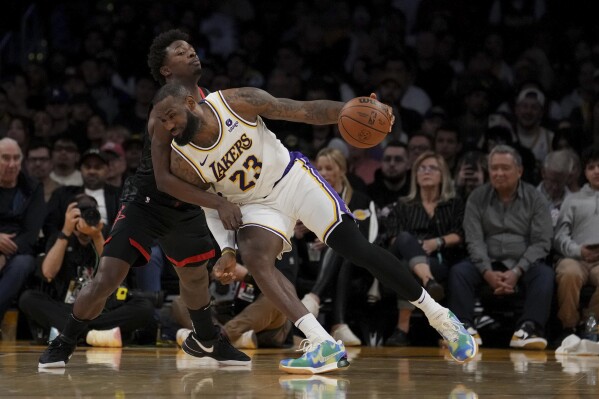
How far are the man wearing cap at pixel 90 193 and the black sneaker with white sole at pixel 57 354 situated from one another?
10.1ft

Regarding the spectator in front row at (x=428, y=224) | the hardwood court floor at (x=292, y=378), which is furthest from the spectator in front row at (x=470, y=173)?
the hardwood court floor at (x=292, y=378)

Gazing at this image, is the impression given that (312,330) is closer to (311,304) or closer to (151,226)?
(151,226)

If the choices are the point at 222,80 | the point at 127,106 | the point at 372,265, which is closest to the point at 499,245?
the point at 372,265

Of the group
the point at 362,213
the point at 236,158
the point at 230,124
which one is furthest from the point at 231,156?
the point at 362,213

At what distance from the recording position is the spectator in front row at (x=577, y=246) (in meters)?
7.71

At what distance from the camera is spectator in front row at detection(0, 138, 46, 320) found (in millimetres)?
8094

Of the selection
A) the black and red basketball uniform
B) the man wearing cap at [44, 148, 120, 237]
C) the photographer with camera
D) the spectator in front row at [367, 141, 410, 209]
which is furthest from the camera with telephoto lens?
the spectator in front row at [367, 141, 410, 209]

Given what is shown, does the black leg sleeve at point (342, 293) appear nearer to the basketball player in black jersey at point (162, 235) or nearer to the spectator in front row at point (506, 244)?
the spectator in front row at point (506, 244)

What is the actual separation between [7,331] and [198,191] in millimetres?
3880

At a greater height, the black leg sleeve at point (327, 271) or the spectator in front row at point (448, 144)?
the spectator in front row at point (448, 144)

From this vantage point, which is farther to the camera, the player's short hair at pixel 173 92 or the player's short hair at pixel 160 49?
the player's short hair at pixel 160 49

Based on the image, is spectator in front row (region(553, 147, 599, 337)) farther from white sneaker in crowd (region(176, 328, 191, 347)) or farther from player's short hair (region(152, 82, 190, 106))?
player's short hair (region(152, 82, 190, 106))

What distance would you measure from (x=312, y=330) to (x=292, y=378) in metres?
0.29

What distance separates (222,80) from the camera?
35.1ft
